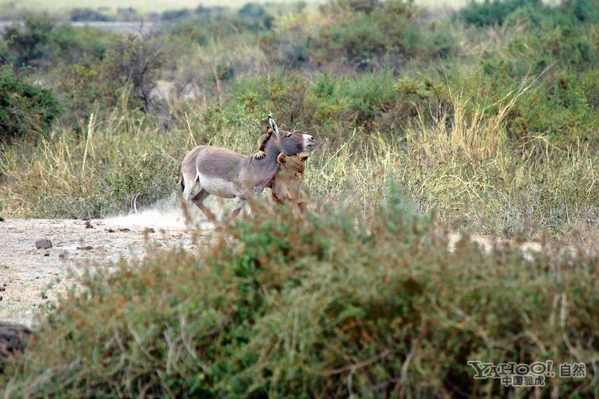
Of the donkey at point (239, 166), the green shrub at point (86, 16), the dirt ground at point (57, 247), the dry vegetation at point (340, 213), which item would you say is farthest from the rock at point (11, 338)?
the green shrub at point (86, 16)

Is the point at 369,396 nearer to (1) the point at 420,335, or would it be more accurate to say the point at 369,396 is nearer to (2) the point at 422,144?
(1) the point at 420,335

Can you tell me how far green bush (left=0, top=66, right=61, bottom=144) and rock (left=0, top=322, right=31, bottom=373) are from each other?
32.0 ft

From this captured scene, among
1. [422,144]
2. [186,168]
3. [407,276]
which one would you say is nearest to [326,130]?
[422,144]

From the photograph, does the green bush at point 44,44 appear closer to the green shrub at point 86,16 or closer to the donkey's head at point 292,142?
the donkey's head at point 292,142

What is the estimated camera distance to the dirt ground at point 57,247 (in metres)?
7.66

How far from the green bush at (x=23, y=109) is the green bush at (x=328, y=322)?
34.2 feet

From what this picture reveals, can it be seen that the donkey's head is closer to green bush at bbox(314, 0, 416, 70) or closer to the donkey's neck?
the donkey's neck

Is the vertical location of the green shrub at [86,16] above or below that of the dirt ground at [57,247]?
below

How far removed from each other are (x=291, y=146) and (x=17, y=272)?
11.8 ft

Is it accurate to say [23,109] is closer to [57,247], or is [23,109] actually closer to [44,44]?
[57,247]

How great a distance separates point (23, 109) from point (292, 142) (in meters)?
6.70

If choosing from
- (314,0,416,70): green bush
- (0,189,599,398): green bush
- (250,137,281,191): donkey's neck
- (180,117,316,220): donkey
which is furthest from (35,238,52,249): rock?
(314,0,416,70): green bush

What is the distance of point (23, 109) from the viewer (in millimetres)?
15625

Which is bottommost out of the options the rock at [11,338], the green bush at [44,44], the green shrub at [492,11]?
the green shrub at [492,11]
